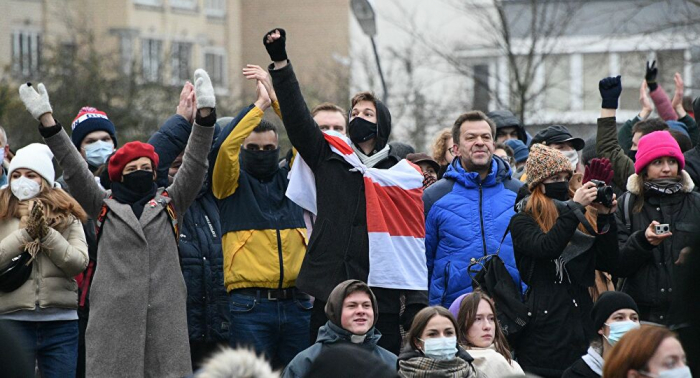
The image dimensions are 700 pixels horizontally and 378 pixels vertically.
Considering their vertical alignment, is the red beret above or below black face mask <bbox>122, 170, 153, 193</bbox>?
above

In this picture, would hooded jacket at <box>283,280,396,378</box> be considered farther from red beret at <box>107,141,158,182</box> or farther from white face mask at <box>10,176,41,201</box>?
white face mask at <box>10,176,41,201</box>

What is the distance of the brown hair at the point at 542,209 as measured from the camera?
856 cm

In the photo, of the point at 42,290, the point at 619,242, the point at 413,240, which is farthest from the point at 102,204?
the point at 619,242

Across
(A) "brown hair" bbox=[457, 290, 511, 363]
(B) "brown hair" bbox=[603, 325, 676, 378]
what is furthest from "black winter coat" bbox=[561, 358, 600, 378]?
(B) "brown hair" bbox=[603, 325, 676, 378]

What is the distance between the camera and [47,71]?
29.1m

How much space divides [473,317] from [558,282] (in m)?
0.72

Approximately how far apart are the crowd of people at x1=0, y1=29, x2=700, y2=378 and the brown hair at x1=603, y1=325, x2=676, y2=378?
2.02 metres

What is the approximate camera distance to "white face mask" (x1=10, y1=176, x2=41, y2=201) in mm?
8891

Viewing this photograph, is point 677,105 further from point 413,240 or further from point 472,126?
point 413,240

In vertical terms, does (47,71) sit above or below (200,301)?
above

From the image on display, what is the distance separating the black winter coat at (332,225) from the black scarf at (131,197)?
103 centimetres

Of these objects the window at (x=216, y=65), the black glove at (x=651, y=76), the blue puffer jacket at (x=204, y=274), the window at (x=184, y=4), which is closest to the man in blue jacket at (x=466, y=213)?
the blue puffer jacket at (x=204, y=274)

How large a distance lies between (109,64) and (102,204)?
25.3 metres

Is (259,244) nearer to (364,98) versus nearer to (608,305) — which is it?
(364,98)
